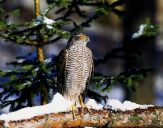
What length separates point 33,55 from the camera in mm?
7004

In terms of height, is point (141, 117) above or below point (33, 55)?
below

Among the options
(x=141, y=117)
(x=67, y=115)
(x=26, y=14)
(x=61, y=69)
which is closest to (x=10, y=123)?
(x=67, y=115)

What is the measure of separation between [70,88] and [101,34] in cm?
1519

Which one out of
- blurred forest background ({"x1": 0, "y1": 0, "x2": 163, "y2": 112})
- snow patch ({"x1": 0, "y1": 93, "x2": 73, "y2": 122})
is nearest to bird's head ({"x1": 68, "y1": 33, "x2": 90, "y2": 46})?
blurred forest background ({"x1": 0, "y1": 0, "x2": 163, "y2": 112})

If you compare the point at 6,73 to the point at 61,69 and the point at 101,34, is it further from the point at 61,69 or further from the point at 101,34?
the point at 101,34

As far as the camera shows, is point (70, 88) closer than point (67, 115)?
No

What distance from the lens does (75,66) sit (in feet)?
22.4

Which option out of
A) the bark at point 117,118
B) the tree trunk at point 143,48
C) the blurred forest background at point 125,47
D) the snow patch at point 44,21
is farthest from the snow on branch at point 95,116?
the tree trunk at point 143,48

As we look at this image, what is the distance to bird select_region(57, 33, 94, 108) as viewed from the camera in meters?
6.67

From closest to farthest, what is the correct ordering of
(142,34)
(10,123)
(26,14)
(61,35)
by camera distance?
1. (10,123)
2. (61,35)
3. (142,34)
4. (26,14)

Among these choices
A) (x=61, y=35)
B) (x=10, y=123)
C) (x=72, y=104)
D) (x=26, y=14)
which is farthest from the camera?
(x=26, y=14)

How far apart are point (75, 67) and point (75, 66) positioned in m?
0.01

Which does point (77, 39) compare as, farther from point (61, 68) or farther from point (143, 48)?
point (143, 48)

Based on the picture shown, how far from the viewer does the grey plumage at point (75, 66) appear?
6.68 m
